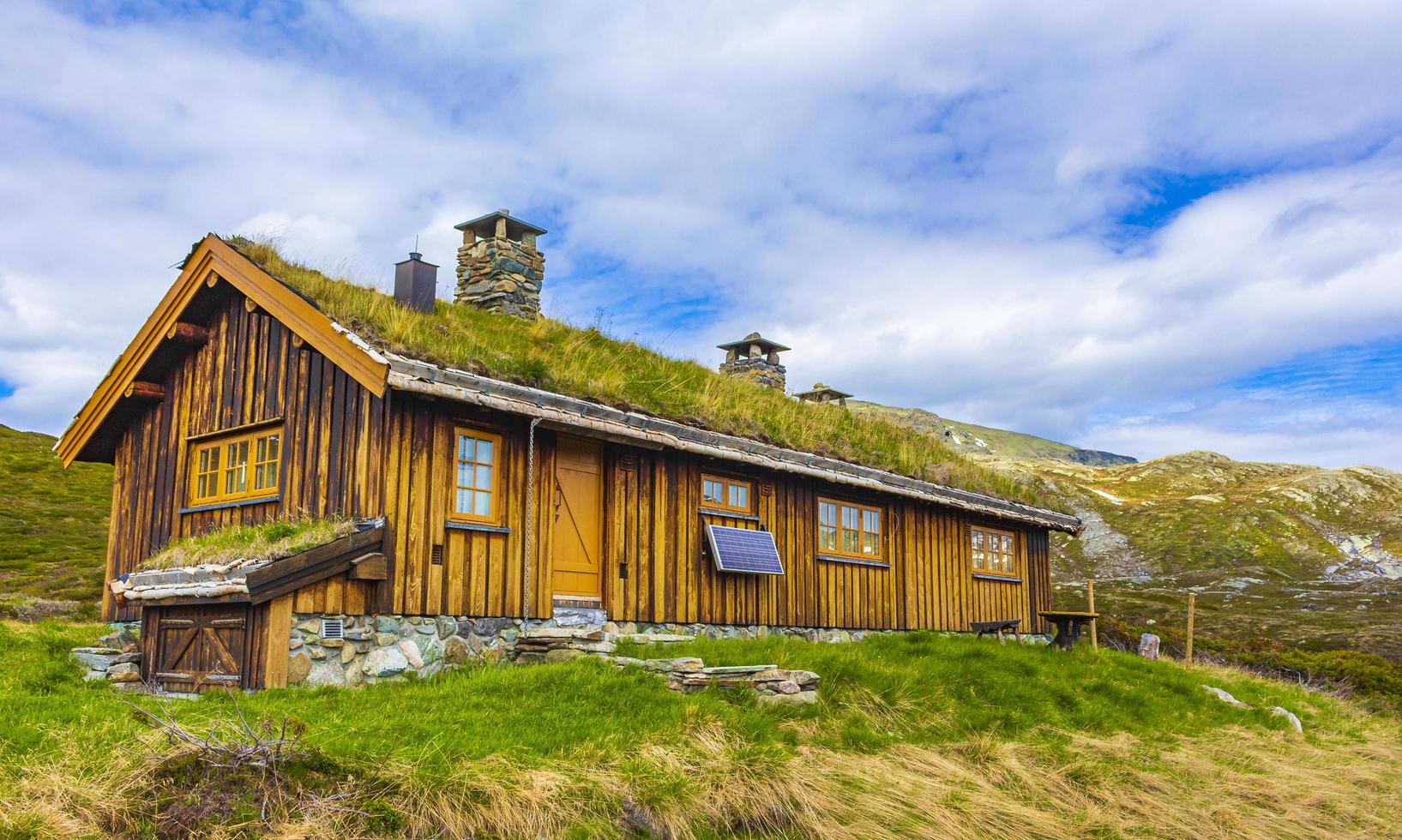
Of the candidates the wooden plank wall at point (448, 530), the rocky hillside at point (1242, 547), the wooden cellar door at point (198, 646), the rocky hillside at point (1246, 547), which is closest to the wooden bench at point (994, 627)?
the wooden plank wall at point (448, 530)

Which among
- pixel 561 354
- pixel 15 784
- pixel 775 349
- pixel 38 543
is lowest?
pixel 15 784

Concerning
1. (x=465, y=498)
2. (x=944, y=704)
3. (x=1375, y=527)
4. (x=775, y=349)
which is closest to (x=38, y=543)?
(x=775, y=349)

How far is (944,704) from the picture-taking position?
1106 centimetres

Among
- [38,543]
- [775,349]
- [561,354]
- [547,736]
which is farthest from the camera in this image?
[38,543]

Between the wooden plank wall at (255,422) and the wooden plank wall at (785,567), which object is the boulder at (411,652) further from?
the wooden plank wall at (785,567)

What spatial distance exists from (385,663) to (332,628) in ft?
2.09

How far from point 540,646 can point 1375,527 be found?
52.2 meters

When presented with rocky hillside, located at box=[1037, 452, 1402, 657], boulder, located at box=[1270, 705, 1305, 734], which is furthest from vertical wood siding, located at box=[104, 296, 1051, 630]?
rocky hillside, located at box=[1037, 452, 1402, 657]

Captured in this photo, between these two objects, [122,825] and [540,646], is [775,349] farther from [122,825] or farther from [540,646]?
[122,825]

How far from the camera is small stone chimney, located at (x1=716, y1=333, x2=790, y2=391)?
914 inches

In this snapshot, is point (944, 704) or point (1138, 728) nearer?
point (944, 704)

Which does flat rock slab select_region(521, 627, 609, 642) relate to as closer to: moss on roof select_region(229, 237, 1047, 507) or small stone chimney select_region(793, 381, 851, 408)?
moss on roof select_region(229, 237, 1047, 507)

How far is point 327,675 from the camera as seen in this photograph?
33.4ft

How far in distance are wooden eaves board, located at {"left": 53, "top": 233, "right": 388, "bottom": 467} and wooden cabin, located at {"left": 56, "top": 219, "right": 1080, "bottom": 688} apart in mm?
31
